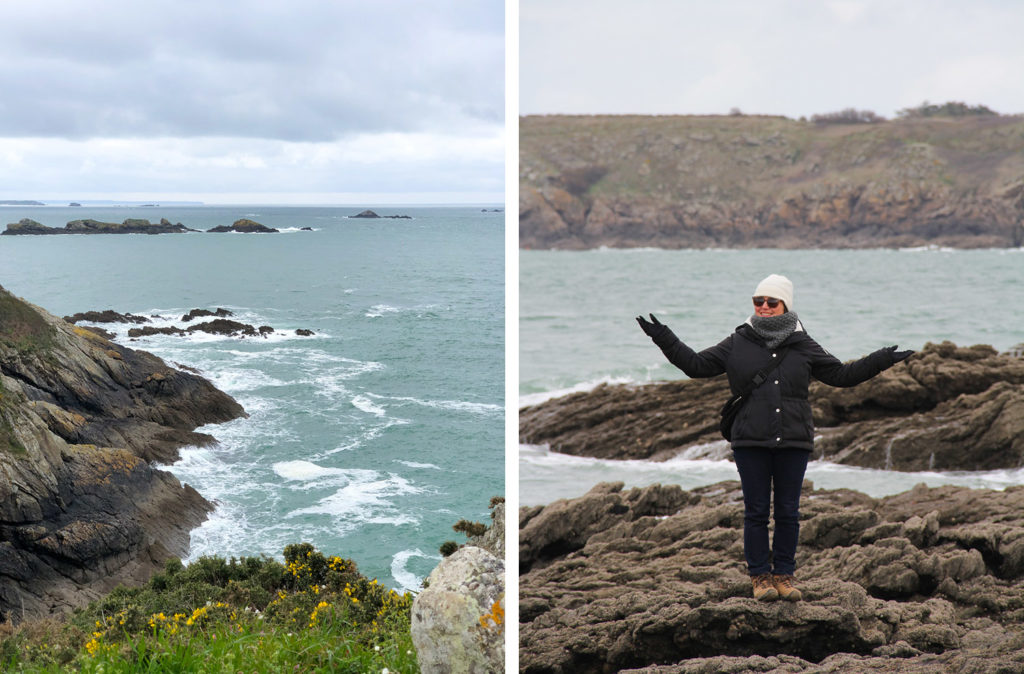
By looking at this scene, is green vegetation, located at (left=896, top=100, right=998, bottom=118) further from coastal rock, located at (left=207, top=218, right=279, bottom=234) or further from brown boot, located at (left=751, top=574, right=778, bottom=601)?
brown boot, located at (left=751, top=574, right=778, bottom=601)

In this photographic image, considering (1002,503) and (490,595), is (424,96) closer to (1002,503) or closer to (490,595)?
(1002,503)

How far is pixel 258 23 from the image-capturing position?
7.16 m

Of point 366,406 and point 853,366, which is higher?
point 853,366

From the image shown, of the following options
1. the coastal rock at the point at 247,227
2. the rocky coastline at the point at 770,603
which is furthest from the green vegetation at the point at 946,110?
the rocky coastline at the point at 770,603

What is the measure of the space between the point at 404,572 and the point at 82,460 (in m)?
2.47

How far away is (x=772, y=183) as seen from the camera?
3478cm

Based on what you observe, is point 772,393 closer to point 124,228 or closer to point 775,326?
point 775,326

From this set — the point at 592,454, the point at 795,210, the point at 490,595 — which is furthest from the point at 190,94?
the point at 795,210

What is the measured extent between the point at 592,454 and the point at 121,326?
6.74 metres

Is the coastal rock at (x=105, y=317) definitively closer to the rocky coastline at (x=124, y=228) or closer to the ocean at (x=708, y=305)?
the rocky coastline at (x=124, y=228)

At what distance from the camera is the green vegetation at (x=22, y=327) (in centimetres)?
534

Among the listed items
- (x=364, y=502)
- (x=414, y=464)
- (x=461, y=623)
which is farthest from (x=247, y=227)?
(x=461, y=623)

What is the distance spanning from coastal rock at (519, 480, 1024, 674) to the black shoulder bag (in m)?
0.70

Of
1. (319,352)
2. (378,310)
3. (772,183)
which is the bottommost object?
(319,352)
